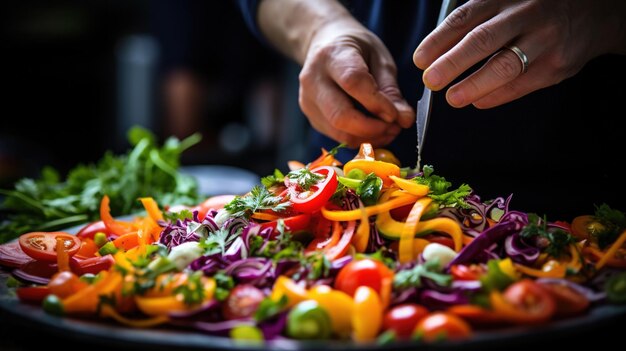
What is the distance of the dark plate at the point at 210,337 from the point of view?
124 centimetres

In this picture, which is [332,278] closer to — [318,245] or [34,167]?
[318,245]

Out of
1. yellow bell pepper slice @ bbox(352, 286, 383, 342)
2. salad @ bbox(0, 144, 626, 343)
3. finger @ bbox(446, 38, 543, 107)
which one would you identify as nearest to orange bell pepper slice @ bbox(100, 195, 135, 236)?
salad @ bbox(0, 144, 626, 343)

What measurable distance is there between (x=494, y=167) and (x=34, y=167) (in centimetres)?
494

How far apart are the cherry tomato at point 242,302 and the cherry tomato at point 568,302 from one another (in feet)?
2.33

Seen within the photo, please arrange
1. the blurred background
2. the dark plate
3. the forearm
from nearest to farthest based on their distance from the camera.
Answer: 1. the dark plate
2. the forearm
3. the blurred background

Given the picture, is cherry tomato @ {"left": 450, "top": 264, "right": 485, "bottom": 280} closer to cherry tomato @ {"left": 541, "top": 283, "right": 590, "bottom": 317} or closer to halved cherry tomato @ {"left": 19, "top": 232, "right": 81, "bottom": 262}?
cherry tomato @ {"left": 541, "top": 283, "right": 590, "bottom": 317}

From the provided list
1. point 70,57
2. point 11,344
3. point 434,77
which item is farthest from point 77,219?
point 70,57

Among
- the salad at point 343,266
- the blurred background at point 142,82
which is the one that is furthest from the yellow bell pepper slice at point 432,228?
the blurred background at point 142,82

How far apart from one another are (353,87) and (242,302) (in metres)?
1.07

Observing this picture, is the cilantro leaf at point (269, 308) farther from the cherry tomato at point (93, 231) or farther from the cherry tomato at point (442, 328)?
the cherry tomato at point (93, 231)

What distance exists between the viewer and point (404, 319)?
1.40m

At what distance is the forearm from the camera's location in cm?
272

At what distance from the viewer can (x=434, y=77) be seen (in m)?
1.93

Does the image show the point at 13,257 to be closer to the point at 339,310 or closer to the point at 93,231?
the point at 93,231
